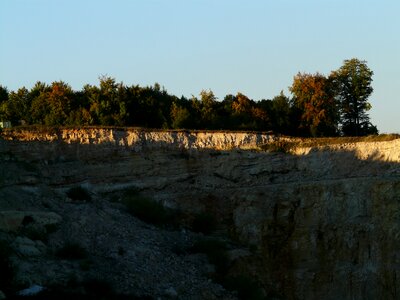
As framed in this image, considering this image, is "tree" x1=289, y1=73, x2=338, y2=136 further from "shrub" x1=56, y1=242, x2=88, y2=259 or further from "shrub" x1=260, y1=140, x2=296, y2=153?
"shrub" x1=56, y1=242, x2=88, y2=259

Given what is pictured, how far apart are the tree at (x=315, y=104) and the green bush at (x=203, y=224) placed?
18916 mm

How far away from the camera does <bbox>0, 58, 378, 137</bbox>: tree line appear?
4525 centimetres

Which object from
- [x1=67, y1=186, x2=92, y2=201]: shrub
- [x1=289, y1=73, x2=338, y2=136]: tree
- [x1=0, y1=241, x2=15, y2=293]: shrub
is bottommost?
[x1=0, y1=241, x2=15, y2=293]: shrub

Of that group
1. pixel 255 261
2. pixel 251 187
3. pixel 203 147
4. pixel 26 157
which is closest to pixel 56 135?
pixel 26 157

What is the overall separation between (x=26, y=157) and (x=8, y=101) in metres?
16.4

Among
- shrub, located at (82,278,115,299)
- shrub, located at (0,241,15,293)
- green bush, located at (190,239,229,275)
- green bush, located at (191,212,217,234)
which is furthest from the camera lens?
green bush, located at (191,212,217,234)

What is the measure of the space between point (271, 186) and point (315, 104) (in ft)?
54.7

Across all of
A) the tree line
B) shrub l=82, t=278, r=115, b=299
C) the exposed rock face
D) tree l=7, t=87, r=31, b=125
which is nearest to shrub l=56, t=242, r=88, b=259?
shrub l=82, t=278, r=115, b=299

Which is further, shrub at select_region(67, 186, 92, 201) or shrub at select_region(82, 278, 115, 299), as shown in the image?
shrub at select_region(67, 186, 92, 201)

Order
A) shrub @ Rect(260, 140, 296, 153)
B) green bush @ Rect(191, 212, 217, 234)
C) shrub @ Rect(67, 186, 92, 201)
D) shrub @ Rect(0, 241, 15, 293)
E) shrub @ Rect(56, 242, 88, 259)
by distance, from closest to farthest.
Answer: shrub @ Rect(0, 241, 15, 293) < shrub @ Rect(56, 242, 88, 259) < shrub @ Rect(67, 186, 92, 201) < green bush @ Rect(191, 212, 217, 234) < shrub @ Rect(260, 140, 296, 153)

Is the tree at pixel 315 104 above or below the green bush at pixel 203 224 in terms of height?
above

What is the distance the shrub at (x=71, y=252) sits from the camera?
64.4ft

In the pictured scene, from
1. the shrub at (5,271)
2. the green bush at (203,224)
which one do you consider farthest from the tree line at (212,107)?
the shrub at (5,271)

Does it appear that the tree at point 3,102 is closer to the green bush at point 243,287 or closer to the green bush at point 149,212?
the green bush at point 149,212
